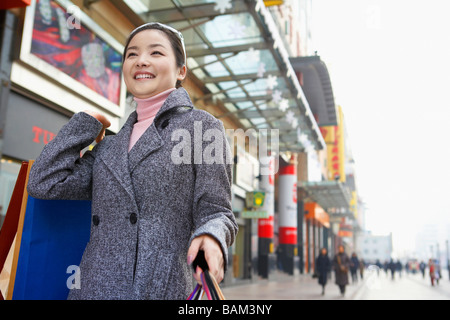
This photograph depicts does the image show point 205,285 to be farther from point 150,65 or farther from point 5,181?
point 5,181

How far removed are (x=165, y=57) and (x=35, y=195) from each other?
0.69 m

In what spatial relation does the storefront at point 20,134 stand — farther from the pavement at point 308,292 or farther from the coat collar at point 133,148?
the pavement at point 308,292

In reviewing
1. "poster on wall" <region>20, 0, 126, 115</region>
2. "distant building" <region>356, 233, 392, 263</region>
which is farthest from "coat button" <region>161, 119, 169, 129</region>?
"distant building" <region>356, 233, 392, 263</region>

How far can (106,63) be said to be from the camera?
6551 mm

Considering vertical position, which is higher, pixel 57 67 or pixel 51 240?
pixel 57 67

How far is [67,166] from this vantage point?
57.3 inches

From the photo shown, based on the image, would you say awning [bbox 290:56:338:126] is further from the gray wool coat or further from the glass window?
the gray wool coat

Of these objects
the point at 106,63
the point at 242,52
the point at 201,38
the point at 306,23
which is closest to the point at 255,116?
the point at 242,52

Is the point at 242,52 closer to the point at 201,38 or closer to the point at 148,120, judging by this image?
the point at 201,38

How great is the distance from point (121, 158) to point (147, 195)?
181mm

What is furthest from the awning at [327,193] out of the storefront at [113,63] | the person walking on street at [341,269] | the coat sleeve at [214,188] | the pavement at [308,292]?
the coat sleeve at [214,188]

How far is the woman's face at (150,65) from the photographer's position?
5.18 ft

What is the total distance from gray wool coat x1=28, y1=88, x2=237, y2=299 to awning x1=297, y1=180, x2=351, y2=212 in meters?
24.0

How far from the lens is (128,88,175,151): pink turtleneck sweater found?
5.18ft
